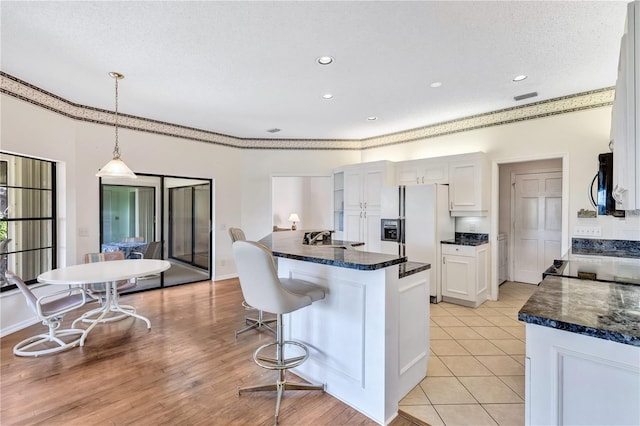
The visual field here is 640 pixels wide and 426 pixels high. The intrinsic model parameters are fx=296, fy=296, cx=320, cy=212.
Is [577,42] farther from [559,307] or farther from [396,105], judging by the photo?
[559,307]

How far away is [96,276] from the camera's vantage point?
2.82 meters

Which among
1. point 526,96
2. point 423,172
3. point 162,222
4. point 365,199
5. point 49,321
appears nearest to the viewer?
point 49,321

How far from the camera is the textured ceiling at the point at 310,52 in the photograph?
2047 millimetres

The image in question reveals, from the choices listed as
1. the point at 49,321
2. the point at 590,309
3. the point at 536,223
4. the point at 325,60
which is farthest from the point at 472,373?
the point at 536,223

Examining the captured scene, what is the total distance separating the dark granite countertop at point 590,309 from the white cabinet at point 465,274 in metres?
2.44

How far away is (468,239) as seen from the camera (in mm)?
4422

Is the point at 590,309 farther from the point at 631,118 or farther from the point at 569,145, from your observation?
the point at 569,145

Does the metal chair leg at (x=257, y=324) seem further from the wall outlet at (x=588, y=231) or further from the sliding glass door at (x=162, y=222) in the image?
the wall outlet at (x=588, y=231)

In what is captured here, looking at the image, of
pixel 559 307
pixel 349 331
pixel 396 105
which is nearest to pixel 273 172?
pixel 396 105

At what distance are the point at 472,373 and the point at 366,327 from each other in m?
1.16

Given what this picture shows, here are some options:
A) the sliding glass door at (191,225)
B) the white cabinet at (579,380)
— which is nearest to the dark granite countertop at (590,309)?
the white cabinet at (579,380)

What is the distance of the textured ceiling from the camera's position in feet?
6.72

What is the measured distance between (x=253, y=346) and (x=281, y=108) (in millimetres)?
2976

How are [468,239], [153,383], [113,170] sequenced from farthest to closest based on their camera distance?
[468,239]
[113,170]
[153,383]
